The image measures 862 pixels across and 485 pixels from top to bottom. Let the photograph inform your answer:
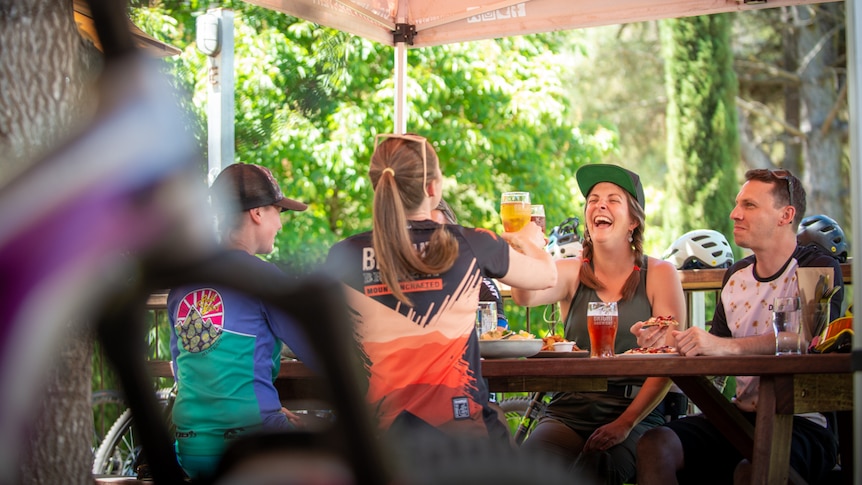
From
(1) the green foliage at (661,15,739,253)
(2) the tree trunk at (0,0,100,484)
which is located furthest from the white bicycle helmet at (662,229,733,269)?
(1) the green foliage at (661,15,739,253)

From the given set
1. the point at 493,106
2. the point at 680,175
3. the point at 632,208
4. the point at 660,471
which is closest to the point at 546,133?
the point at 493,106

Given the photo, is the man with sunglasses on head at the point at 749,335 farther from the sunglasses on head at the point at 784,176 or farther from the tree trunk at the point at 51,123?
the tree trunk at the point at 51,123

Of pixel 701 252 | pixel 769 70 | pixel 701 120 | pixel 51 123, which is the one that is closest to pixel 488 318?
pixel 701 252

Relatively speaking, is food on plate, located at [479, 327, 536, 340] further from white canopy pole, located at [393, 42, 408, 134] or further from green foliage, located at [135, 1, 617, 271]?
green foliage, located at [135, 1, 617, 271]

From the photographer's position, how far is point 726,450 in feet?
9.91

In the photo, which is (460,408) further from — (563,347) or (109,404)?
(109,404)

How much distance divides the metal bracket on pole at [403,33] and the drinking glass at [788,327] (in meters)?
2.53

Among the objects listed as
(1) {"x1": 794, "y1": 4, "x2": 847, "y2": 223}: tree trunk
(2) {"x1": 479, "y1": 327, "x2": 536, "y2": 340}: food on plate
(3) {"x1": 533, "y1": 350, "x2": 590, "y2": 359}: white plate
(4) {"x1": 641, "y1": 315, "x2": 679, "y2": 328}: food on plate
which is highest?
(1) {"x1": 794, "y1": 4, "x2": 847, "y2": 223}: tree trunk

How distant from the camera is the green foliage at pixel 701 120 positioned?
49.5ft

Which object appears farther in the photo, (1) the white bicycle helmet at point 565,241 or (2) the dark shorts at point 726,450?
(1) the white bicycle helmet at point 565,241

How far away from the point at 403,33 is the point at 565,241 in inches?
55.3

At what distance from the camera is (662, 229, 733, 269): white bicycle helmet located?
5.03 meters

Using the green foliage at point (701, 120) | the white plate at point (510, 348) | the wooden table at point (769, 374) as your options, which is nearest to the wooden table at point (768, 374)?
the wooden table at point (769, 374)

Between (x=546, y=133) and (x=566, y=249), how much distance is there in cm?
776
